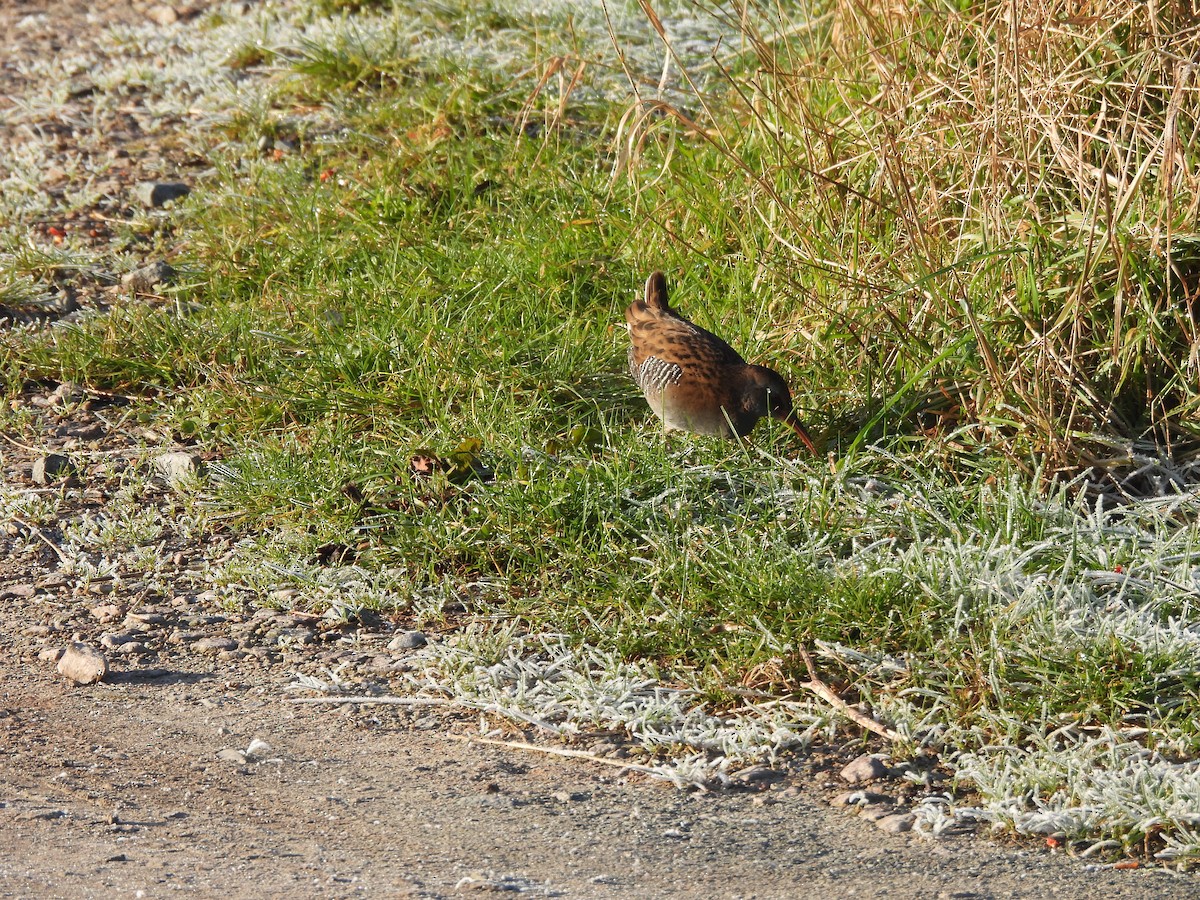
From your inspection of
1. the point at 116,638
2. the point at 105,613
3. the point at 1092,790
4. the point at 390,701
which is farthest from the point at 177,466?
the point at 1092,790

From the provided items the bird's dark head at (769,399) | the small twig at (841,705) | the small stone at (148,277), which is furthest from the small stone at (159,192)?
the small twig at (841,705)

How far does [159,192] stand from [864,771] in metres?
5.20

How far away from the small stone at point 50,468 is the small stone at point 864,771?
10.2ft

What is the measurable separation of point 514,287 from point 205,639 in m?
2.31

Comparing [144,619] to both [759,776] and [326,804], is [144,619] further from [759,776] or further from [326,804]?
[759,776]

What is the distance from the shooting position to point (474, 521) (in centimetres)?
473

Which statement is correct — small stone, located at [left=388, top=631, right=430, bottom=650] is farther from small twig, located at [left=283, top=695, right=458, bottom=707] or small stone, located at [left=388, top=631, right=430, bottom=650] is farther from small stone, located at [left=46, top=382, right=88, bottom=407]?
small stone, located at [left=46, top=382, right=88, bottom=407]

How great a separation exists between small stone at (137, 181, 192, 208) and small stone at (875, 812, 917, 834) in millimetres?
5302

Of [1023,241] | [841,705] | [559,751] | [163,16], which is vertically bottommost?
[559,751]

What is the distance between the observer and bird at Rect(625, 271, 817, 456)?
192 inches

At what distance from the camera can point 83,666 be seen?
4.16m

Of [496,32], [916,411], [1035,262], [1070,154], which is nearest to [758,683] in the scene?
[916,411]

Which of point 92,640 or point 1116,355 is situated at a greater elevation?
point 1116,355

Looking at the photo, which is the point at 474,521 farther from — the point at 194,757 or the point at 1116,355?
the point at 1116,355
